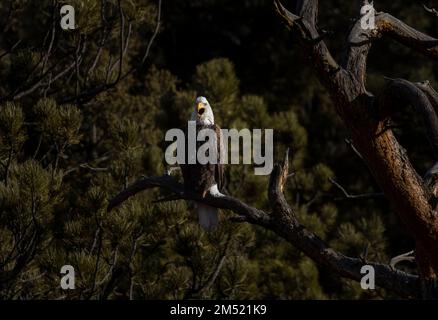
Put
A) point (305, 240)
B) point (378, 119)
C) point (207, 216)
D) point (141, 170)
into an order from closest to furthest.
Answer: point (378, 119)
point (305, 240)
point (207, 216)
point (141, 170)

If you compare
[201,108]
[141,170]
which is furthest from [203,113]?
[141,170]

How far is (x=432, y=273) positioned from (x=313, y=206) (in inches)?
257

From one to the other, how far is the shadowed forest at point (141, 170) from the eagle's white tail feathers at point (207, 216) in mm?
240

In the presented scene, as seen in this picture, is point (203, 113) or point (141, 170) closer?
point (203, 113)

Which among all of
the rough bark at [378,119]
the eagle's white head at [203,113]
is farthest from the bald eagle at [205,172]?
the rough bark at [378,119]

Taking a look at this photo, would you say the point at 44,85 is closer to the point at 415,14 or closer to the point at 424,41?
the point at 424,41

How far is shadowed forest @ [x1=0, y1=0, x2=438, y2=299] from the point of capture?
6.02 metres

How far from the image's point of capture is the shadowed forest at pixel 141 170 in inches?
237

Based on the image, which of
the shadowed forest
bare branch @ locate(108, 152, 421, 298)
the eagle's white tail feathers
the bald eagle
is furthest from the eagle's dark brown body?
bare branch @ locate(108, 152, 421, 298)

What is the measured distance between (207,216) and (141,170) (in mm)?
1681

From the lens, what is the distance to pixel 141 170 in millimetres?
7750

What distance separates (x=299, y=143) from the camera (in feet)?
29.0

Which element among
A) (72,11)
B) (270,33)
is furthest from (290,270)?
(270,33)

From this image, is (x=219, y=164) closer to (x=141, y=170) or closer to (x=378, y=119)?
(x=378, y=119)
